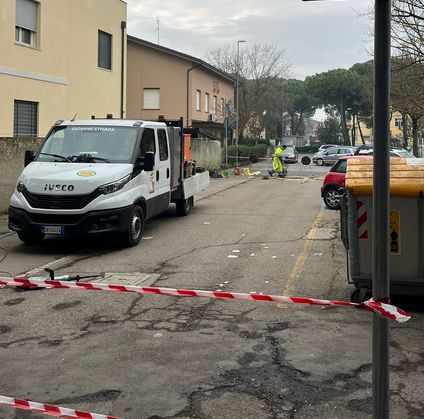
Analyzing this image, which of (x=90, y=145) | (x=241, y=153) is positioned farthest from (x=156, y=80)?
(x=90, y=145)

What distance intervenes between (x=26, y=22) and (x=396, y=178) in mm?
16115

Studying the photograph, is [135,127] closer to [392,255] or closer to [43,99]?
[392,255]

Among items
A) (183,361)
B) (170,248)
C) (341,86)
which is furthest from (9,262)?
(341,86)

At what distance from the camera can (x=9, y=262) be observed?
872 centimetres

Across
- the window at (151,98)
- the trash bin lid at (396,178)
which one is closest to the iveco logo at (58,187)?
the trash bin lid at (396,178)

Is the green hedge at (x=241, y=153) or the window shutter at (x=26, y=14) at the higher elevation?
the window shutter at (x=26, y=14)

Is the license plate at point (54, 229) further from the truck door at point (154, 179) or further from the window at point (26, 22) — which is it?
the window at point (26, 22)

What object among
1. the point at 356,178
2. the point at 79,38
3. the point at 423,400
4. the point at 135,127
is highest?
the point at 79,38

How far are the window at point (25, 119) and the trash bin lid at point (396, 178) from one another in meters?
14.9

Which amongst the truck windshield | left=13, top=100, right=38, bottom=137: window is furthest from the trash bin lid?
left=13, top=100, right=38, bottom=137: window

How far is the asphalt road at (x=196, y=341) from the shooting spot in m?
4.02

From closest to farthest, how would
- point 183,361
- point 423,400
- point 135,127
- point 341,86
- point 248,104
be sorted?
point 423,400, point 183,361, point 135,127, point 248,104, point 341,86

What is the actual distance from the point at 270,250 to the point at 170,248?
174cm

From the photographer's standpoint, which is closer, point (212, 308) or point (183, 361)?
point (183, 361)
